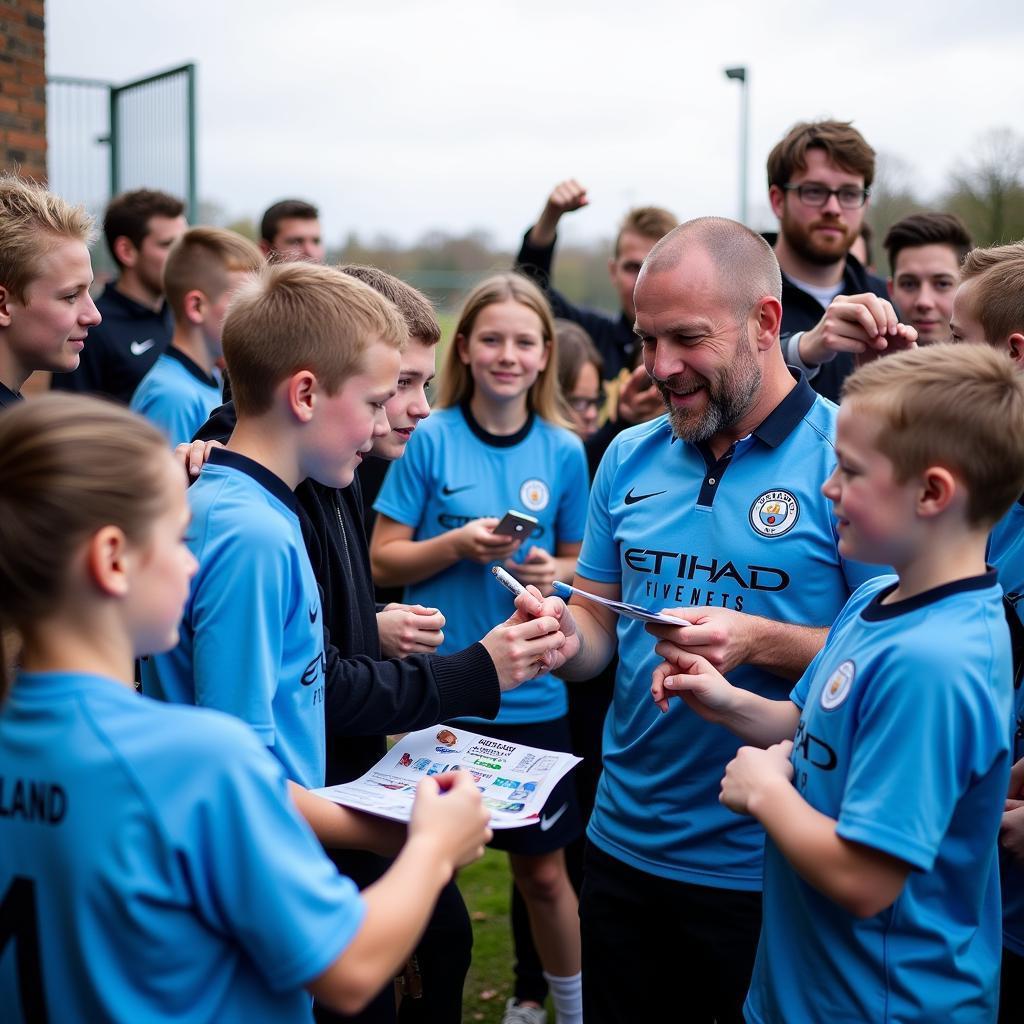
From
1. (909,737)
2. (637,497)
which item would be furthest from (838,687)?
(637,497)

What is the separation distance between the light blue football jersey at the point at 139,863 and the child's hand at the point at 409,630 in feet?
4.56

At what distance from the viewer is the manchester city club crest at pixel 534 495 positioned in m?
4.24

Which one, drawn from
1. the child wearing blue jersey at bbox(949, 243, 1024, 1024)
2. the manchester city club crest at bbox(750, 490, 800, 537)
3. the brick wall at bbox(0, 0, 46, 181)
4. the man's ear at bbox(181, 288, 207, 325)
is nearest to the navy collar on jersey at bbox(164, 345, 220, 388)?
the man's ear at bbox(181, 288, 207, 325)

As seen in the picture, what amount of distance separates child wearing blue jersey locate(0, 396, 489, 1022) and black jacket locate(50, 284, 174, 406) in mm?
5216

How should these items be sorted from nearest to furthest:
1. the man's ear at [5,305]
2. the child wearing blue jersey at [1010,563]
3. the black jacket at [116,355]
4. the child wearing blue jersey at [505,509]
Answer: the child wearing blue jersey at [1010,563] < the man's ear at [5,305] < the child wearing blue jersey at [505,509] < the black jacket at [116,355]

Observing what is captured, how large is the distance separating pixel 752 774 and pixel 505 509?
7.70ft

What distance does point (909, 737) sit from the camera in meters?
1.70

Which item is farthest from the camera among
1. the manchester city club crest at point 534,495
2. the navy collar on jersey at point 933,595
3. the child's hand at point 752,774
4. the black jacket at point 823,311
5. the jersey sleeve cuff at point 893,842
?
the black jacket at point 823,311

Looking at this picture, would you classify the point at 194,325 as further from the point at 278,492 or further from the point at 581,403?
the point at 278,492

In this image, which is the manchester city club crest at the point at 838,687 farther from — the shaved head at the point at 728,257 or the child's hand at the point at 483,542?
the child's hand at the point at 483,542

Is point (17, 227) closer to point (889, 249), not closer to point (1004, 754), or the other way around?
point (1004, 754)

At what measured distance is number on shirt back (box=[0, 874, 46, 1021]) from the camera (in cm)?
149

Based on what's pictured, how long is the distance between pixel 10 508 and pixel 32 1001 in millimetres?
722

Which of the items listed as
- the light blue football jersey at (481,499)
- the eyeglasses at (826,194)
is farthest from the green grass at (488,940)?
the eyeglasses at (826,194)
